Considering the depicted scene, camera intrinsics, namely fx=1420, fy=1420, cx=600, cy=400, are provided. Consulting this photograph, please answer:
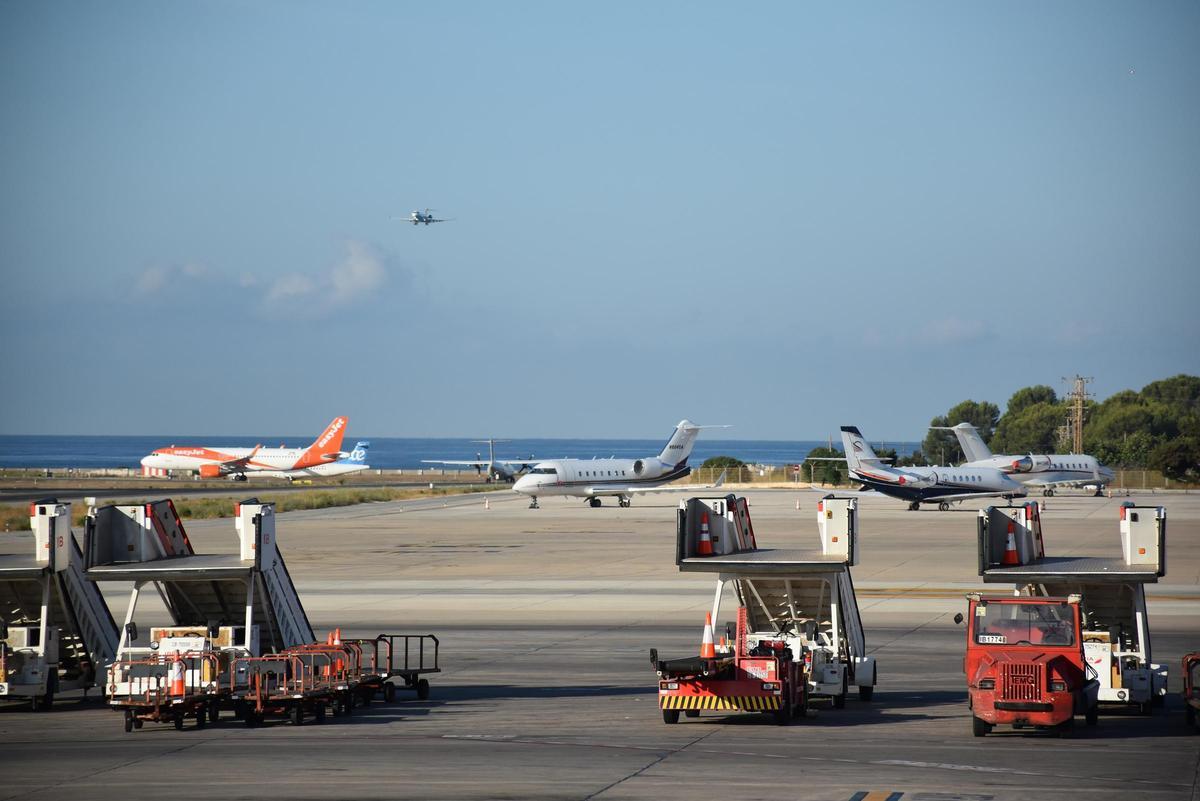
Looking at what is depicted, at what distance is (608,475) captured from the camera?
318ft

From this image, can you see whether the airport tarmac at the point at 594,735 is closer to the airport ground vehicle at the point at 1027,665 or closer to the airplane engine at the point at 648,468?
the airport ground vehicle at the point at 1027,665

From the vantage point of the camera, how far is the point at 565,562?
184 ft

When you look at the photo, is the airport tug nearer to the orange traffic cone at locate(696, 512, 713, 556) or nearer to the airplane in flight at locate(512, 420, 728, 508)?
the orange traffic cone at locate(696, 512, 713, 556)

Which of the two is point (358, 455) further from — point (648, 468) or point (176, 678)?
point (176, 678)

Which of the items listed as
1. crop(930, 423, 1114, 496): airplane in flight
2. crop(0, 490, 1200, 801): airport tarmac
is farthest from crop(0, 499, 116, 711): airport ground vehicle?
crop(930, 423, 1114, 496): airplane in flight

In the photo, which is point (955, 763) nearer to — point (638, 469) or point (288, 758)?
point (288, 758)

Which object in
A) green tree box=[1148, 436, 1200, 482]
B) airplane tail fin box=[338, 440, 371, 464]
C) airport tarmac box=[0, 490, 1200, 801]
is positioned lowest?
airport tarmac box=[0, 490, 1200, 801]

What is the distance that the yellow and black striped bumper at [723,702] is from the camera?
2114cm

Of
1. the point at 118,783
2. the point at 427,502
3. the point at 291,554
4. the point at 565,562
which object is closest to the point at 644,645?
the point at 118,783

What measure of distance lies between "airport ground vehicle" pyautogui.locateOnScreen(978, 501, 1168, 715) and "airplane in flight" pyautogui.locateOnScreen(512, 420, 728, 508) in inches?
2702

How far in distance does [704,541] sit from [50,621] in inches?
442

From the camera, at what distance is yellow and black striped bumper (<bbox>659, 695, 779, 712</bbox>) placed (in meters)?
21.1

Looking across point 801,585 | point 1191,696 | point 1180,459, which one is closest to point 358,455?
point 1180,459

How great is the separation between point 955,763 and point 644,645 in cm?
1409
